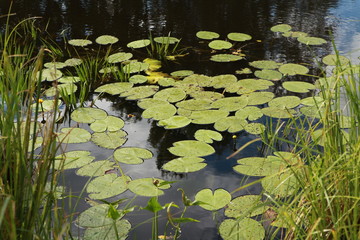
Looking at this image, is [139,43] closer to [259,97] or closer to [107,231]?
[259,97]

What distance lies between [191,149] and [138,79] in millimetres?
956

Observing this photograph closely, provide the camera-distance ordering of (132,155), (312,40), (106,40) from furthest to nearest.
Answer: (106,40) < (312,40) < (132,155)

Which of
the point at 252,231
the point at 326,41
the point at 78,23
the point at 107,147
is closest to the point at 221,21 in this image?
the point at 326,41

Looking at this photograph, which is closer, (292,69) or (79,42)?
(292,69)

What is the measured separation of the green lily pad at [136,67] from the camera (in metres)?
3.32

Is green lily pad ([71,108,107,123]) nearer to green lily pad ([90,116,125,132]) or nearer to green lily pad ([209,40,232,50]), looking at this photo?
green lily pad ([90,116,125,132])

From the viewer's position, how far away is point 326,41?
3689 mm

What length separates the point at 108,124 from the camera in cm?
268

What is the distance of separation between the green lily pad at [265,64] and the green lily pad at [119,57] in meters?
0.89

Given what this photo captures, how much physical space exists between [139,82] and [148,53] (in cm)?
49

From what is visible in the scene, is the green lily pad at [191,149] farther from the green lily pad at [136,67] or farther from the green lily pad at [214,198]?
the green lily pad at [136,67]

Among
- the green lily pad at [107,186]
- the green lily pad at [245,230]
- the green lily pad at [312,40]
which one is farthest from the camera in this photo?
the green lily pad at [312,40]

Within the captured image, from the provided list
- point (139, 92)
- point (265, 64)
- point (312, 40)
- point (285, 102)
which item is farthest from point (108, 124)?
point (312, 40)

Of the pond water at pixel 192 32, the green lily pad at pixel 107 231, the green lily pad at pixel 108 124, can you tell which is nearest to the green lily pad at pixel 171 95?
the pond water at pixel 192 32
